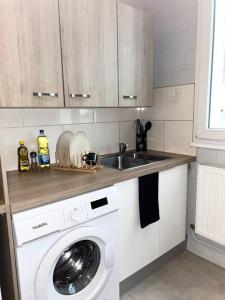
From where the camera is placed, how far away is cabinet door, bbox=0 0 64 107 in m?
1.16

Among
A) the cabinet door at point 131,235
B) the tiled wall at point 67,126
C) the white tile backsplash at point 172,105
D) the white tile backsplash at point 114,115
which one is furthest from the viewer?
the white tile backsplash at point 114,115

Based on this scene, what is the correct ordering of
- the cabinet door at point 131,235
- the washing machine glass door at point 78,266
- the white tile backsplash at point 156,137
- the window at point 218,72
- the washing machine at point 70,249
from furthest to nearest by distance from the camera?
the white tile backsplash at point 156,137 < the window at point 218,72 < the cabinet door at point 131,235 < the washing machine glass door at point 78,266 < the washing machine at point 70,249

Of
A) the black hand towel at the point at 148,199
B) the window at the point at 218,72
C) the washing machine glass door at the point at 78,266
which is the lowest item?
the washing machine glass door at the point at 78,266

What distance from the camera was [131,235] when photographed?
5.02ft

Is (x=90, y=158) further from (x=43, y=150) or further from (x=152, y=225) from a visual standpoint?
(x=152, y=225)

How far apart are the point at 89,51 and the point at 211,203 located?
1414 mm

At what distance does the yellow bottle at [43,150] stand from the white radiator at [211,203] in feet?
3.85

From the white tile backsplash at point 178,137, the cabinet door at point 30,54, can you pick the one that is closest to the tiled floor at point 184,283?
the white tile backsplash at point 178,137

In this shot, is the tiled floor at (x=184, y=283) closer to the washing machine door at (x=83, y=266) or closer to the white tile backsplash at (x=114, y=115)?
the washing machine door at (x=83, y=266)

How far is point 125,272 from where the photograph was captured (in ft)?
5.05

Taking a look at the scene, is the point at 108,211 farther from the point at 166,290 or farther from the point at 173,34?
the point at 173,34

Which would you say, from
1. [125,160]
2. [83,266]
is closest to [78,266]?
[83,266]

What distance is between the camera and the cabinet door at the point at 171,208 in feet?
5.62

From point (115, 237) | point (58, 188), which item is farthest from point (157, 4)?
point (115, 237)
